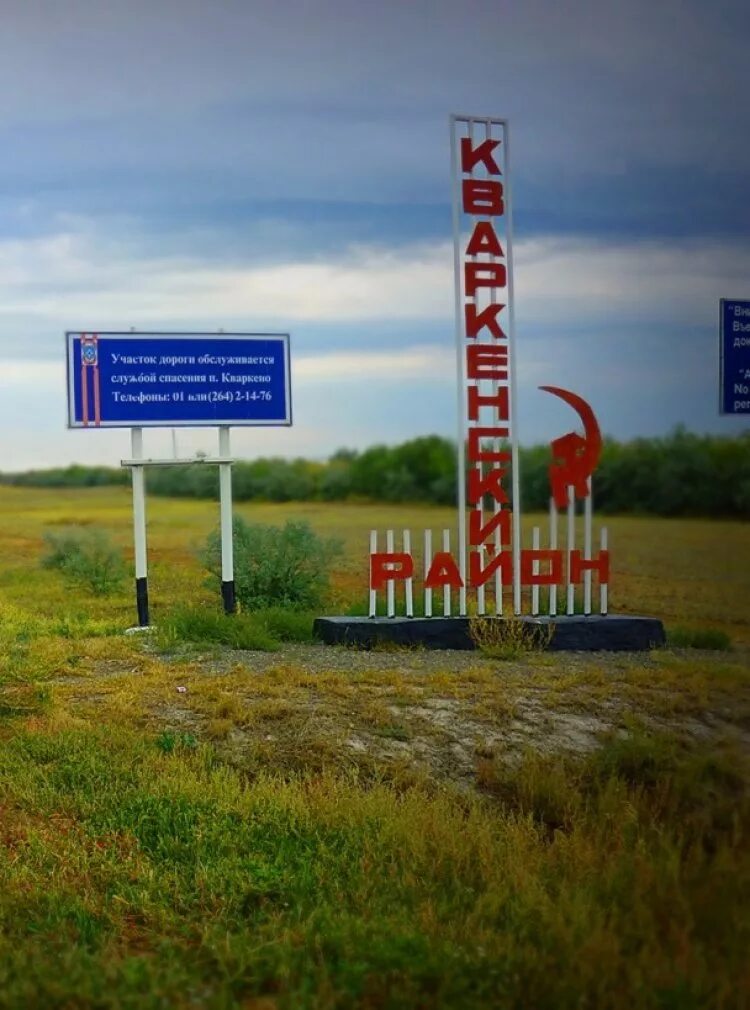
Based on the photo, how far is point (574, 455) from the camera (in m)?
9.68

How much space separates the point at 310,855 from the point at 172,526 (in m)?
16.3

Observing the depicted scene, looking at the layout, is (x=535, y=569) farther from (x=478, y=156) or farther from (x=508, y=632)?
(x=478, y=156)

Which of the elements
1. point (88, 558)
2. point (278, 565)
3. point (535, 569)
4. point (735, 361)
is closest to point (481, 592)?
point (535, 569)

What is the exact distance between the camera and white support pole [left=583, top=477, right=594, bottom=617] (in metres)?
9.83

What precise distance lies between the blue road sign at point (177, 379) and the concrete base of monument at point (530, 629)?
7.32 feet

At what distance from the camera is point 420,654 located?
9469mm

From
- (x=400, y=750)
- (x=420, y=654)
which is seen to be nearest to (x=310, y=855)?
(x=400, y=750)

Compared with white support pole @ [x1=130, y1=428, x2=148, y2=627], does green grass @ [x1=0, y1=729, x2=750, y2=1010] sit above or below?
below

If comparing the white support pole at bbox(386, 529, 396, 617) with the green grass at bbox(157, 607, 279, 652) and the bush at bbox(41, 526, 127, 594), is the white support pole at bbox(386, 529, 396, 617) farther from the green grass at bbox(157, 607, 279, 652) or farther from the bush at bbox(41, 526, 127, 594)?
the bush at bbox(41, 526, 127, 594)

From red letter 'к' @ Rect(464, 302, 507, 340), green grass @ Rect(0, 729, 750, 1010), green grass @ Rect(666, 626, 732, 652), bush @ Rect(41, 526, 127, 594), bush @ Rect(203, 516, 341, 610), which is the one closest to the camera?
green grass @ Rect(0, 729, 750, 1010)

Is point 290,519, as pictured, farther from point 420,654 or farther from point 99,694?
point 99,694

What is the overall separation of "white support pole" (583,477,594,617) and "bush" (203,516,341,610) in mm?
3263

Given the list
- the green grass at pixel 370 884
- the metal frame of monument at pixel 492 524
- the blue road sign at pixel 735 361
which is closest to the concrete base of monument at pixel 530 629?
the metal frame of monument at pixel 492 524

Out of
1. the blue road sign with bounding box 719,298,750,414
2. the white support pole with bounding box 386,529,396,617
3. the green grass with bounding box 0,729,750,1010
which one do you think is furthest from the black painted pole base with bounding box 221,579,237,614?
the blue road sign with bounding box 719,298,750,414
